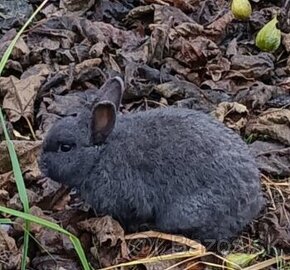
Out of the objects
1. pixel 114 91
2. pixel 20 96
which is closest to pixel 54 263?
pixel 114 91

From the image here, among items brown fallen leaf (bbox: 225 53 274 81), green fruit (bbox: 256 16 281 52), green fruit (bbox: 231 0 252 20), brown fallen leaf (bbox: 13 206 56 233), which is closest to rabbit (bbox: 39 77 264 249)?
brown fallen leaf (bbox: 13 206 56 233)

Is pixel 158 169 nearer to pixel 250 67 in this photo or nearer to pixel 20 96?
pixel 20 96

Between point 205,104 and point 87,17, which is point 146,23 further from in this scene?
point 205,104

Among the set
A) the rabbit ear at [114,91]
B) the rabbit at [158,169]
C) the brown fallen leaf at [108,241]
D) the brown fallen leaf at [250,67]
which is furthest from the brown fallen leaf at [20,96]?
the brown fallen leaf at [250,67]

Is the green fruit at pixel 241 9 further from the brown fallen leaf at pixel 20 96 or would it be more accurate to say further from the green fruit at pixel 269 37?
the brown fallen leaf at pixel 20 96

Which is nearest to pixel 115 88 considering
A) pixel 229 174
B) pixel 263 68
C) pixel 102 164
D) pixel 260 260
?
pixel 102 164

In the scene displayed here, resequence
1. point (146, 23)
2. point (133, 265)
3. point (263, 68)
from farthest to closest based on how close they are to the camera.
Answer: point (146, 23) → point (263, 68) → point (133, 265)
